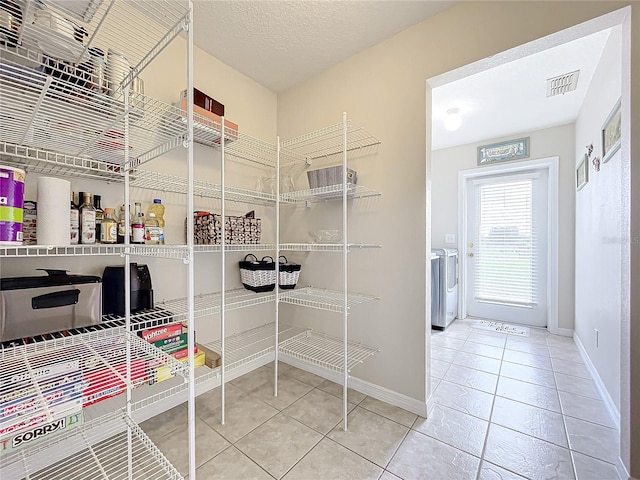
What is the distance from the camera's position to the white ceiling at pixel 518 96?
1.98 meters

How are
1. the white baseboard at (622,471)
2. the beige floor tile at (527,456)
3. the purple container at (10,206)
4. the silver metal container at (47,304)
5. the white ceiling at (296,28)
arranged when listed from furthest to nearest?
the white ceiling at (296,28), the beige floor tile at (527,456), the white baseboard at (622,471), the silver metal container at (47,304), the purple container at (10,206)

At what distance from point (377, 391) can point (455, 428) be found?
48cm

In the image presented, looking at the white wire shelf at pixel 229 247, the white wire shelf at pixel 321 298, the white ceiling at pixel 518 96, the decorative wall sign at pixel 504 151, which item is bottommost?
the white wire shelf at pixel 321 298

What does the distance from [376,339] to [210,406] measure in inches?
45.3

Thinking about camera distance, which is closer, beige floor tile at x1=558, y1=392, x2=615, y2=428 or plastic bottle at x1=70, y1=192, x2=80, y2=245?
plastic bottle at x1=70, y1=192, x2=80, y2=245

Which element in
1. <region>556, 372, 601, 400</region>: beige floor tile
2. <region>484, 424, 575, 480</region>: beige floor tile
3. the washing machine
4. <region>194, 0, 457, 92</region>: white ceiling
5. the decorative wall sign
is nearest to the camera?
<region>484, 424, 575, 480</region>: beige floor tile

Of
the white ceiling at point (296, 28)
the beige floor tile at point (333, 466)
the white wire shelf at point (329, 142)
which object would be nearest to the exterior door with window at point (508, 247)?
the white wire shelf at point (329, 142)

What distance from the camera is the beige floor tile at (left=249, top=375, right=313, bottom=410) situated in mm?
1802

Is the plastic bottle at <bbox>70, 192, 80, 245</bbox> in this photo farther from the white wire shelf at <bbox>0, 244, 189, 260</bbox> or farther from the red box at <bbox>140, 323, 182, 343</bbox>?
the red box at <bbox>140, 323, 182, 343</bbox>

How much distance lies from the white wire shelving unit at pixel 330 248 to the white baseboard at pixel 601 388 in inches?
55.2

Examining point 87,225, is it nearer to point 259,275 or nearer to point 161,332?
point 161,332

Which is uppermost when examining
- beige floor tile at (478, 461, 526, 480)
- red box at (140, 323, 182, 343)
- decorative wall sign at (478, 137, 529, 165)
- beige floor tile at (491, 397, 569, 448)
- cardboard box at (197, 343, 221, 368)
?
decorative wall sign at (478, 137, 529, 165)

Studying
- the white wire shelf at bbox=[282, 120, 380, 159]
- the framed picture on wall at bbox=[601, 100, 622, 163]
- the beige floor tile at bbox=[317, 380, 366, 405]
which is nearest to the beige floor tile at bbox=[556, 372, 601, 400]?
the beige floor tile at bbox=[317, 380, 366, 405]

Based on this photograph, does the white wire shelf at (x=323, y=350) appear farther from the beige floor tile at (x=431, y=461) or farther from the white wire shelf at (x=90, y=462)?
the white wire shelf at (x=90, y=462)
